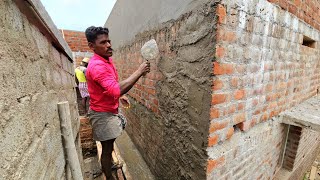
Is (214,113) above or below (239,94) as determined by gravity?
below

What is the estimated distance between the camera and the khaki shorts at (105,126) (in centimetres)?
211

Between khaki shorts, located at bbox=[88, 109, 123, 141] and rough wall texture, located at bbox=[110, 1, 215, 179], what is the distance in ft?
1.80

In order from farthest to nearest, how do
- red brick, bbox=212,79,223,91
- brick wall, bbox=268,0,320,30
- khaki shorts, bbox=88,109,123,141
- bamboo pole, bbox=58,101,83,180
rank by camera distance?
khaki shorts, bbox=88,109,123,141
brick wall, bbox=268,0,320,30
red brick, bbox=212,79,223,91
bamboo pole, bbox=58,101,83,180

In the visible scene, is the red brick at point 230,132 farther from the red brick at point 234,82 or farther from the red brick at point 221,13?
the red brick at point 221,13

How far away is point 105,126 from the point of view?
2.12 metres

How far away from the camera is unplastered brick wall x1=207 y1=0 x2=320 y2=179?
140cm

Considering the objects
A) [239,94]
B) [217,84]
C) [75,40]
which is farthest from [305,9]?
[75,40]

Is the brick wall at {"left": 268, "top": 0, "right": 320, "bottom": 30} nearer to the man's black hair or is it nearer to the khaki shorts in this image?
the man's black hair

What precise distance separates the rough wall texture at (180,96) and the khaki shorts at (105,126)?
0.55 metres

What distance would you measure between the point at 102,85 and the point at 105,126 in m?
0.55

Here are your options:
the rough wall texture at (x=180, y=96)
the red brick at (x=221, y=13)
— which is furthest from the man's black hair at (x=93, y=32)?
the red brick at (x=221, y=13)

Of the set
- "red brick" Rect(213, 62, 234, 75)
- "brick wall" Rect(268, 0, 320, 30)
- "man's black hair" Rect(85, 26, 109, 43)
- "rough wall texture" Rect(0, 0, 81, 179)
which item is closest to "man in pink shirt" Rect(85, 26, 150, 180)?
"man's black hair" Rect(85, 26, 109, 43)

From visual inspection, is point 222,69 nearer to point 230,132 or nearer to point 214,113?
point 214,113

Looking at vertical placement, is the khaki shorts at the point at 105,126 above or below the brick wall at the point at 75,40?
below
